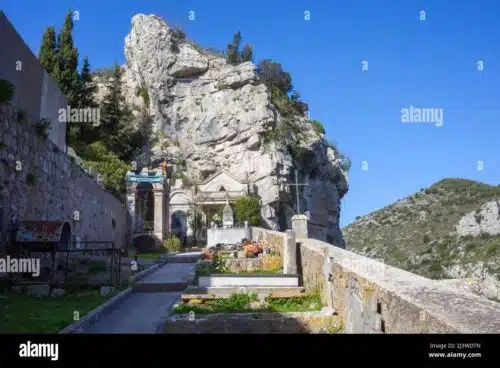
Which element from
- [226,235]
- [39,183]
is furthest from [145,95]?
[39,183]

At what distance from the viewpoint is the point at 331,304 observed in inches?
325

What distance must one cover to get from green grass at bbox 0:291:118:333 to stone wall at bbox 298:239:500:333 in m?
4.24

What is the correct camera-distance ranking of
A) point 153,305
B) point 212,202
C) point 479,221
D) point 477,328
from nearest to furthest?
1. point 477,328
2. point 153,305
3. point 479,221
4. point 212,202

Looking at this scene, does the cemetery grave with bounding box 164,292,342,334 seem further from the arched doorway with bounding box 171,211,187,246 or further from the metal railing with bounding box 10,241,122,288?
the arched doorway with bounding box 171,211,187,246

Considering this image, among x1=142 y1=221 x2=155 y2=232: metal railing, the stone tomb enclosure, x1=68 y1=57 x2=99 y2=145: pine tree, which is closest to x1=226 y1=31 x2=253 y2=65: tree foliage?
x1=68 y1=57 x2=99 y2=145: pine tree

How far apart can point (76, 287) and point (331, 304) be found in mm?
6754

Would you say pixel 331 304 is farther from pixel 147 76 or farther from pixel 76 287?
pixel 147 76

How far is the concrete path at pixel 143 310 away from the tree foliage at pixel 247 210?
27135 millimetres

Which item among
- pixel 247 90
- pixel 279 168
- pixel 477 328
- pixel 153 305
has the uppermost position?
pixel 247 90

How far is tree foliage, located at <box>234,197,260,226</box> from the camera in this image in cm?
4284

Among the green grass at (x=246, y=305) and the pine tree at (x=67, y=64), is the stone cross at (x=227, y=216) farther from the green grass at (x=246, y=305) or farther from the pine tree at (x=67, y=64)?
the green grass at (x=246, y=305)

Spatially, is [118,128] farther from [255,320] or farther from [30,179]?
[255,320]

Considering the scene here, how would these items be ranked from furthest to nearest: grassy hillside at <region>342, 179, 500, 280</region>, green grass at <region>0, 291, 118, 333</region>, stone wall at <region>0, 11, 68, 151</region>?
grassy hillside at <region>342, 179, 500, 280</region>
stone wall at <region>0, 11, 68, 151</region>
green grass at <region>0, 291, 118, 333</region>

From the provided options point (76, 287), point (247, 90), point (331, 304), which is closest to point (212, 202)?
point (247, 90)
